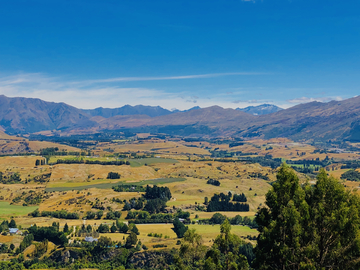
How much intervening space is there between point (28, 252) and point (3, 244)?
10.4m

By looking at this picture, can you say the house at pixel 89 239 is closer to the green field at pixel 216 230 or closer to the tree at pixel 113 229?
the tree at pixel 113 229

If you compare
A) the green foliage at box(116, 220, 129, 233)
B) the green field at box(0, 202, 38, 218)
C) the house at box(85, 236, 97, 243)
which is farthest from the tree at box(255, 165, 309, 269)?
the green field at box(0, 202, 38, 218)

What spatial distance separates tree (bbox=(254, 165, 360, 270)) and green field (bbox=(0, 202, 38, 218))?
493 ft

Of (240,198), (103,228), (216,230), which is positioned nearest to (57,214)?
(103,228)

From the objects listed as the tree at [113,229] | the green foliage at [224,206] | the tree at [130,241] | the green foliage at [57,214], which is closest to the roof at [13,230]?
the green foliage at [57,214]

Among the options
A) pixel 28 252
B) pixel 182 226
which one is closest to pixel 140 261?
pixel 182 226

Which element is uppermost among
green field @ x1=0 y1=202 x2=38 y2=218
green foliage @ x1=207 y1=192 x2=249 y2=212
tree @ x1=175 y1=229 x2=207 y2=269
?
tree @ x1=175 y1=229 x2=207 y2=269

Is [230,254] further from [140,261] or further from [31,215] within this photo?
[31,215]

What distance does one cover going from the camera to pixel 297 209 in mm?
38156

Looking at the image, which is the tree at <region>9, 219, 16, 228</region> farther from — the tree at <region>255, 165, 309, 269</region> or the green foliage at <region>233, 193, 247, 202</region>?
the tree at <region>255, 165, 309, 269</region>

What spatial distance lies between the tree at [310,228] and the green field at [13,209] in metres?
150

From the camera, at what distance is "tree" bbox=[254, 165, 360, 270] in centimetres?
3597

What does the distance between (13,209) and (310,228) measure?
16680 cm

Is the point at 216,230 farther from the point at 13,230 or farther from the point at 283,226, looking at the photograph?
the point at 283,226
